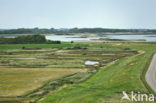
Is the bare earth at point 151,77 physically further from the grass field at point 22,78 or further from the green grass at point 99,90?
the grass field at point 22,78

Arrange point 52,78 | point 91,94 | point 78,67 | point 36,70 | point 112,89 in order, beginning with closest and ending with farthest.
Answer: point 91,94, point 112,89, point 52,78, point 36,70, point 78,67

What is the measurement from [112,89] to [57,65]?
3011 centimetres

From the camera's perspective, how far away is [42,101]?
32719 mm

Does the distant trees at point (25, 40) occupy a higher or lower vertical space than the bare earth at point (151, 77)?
higher

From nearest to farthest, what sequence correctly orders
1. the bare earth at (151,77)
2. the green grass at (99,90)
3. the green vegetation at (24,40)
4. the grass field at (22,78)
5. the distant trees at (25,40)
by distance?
the green grass at (99,90), the bare earth at (151,77), the grass field at (22,78), the green vegetation at (24,40), the distant trees at (25,40)

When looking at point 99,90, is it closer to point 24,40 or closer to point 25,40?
point 24,40

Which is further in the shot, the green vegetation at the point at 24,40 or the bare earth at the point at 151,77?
the green vegetation at the point at 24,40

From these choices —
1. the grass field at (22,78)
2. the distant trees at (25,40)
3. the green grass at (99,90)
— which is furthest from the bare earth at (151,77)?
the distant trees at (25,40)

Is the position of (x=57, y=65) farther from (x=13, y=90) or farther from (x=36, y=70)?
(x=13, y=90)

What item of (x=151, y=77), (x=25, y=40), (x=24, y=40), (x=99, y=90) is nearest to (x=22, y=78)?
(x=99, y=90)

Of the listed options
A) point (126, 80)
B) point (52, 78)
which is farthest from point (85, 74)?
point (126, 80)

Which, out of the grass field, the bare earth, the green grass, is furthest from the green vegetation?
the bare earth

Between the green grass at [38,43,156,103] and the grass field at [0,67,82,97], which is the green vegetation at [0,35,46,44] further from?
the green grass at [38,43,156,103]

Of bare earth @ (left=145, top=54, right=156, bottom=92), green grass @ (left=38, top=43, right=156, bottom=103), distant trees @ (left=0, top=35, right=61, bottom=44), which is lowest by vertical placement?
green grass @ (left=38, top=43, right=156, bottom=103)
